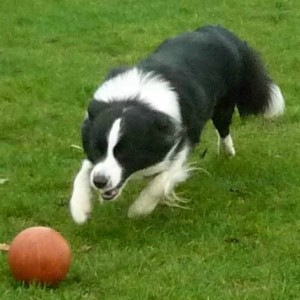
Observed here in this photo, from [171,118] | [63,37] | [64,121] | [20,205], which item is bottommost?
[63,37]

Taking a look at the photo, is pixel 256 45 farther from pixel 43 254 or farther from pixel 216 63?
pixel 43 254

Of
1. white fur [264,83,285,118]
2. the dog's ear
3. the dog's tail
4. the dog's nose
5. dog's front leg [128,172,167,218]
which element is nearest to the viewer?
the dog's nose

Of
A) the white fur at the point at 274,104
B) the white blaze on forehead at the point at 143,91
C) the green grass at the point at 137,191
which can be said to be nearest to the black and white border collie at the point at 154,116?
the white blaze on forehead at the point at 143,91

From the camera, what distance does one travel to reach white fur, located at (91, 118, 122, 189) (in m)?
5.79

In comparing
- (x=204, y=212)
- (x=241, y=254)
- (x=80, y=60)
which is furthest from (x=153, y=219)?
(x=80, y=60)

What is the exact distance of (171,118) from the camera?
617 centimetres

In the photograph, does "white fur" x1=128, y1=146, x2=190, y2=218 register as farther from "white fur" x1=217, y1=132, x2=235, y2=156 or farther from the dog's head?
"white fur" x1=217, y1=132, x2=235, y2=156

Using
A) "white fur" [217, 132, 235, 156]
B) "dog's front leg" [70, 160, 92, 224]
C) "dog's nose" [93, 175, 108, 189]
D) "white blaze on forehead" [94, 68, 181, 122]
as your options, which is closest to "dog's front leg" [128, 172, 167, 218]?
"dog's front leg" [70, 160, 92, 224]

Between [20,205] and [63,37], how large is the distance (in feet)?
19.1

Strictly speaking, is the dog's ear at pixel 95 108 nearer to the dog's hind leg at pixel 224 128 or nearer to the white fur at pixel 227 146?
the dog's hind leg at pixel 224 128

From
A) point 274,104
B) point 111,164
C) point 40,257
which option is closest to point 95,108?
point 111,164

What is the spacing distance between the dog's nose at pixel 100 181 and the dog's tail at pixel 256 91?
2230 mm

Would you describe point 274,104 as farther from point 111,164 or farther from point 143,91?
point 111,164

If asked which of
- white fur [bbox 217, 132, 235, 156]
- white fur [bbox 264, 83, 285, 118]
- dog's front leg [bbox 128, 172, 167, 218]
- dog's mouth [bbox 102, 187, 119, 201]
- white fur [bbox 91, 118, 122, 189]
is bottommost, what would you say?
white fur [bbox 217, 132, 235, 156]
